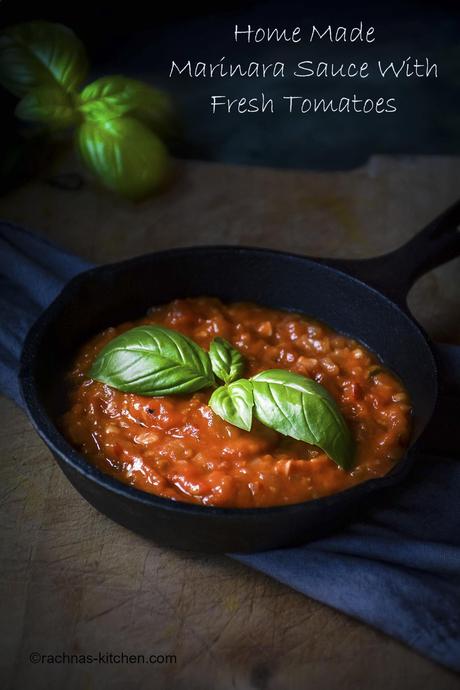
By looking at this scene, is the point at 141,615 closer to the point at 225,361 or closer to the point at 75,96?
the point at 225,361

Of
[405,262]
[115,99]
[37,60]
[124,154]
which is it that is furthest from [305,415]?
[37,60]

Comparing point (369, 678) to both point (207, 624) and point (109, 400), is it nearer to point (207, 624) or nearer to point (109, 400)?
point (207, 624)

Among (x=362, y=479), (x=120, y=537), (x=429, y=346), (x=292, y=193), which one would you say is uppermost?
(x=292, y=193)

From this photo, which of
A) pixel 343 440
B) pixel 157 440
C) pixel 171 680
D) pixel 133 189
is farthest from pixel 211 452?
pixel 133 189

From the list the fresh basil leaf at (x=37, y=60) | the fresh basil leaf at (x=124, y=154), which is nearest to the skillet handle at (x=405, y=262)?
the fresh basil leaf at (x=124, y=154)

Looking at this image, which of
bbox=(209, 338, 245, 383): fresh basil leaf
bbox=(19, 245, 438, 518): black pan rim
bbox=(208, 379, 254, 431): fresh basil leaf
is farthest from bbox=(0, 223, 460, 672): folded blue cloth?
bbox=(209, 338, 245, 383): fresh basil leaf

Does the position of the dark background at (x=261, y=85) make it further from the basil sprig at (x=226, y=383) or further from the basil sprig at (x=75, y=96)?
the basil sprig at (x=226, y=383)

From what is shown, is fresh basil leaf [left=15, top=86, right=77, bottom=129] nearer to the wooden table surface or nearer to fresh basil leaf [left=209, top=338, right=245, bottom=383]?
the wooden table surface
